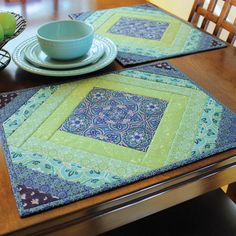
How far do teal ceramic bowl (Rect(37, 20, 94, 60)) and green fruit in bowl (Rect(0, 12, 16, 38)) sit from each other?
0.07 m

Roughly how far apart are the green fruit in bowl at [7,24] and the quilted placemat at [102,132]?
0.20m

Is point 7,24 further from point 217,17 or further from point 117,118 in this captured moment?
point 217,17

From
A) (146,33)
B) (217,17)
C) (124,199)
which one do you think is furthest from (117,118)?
(217,17)

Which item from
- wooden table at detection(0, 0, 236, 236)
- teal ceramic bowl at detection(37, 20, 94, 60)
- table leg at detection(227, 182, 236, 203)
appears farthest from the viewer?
table leg at detection(227, 182, 236, 203)

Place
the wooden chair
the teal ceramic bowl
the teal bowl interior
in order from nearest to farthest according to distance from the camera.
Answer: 1. the teal ceramic bowl
2. the teal bowl interior
3. the wooden chair

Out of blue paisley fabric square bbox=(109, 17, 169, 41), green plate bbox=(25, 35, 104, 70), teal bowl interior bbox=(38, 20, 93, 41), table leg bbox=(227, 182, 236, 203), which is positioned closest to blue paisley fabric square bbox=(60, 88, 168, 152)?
green plate bbox=(25, 35, 104, 70)

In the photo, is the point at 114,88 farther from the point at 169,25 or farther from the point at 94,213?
the point at 169,25

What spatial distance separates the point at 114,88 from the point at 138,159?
0.91ft

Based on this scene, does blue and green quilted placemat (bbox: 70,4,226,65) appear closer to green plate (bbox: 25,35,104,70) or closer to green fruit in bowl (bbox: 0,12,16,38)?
green plate (bbox: 25,35,104,70)

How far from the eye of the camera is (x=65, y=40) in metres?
0.94

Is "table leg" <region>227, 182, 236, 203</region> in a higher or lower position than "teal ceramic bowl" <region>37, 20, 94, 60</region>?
lower

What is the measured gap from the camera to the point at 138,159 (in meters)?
0.64

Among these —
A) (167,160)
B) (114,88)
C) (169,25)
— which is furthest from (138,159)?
(169,25)

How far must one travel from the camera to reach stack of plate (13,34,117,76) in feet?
2.96
